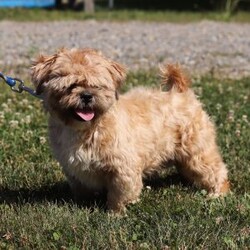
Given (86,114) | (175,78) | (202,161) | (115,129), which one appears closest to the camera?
(86,114)

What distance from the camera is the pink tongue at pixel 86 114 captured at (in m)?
5.03

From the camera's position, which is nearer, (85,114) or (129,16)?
(85,114)

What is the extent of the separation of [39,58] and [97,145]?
0.85 meters

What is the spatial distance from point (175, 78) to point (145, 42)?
12.1 meters

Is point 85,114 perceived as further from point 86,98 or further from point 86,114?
point 86,98

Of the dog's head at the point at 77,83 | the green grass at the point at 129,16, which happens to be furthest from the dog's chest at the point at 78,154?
the green grass at the point at 129,16

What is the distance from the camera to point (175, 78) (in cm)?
623

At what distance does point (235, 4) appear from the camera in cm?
3162

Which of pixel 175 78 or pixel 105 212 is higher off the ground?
pixel 175 78

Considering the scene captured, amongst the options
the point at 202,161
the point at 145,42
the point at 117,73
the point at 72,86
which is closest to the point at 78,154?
the point at 72,86

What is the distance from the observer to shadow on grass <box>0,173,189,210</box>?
18.5ft

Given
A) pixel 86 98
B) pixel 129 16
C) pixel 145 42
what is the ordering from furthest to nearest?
pixel 129 16
pixel 145 42
pixel 86 98

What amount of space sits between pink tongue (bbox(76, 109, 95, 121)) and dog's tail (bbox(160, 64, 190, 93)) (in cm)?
143

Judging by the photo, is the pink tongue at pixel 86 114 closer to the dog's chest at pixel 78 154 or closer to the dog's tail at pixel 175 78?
the dog's chest at pixel 78 154
